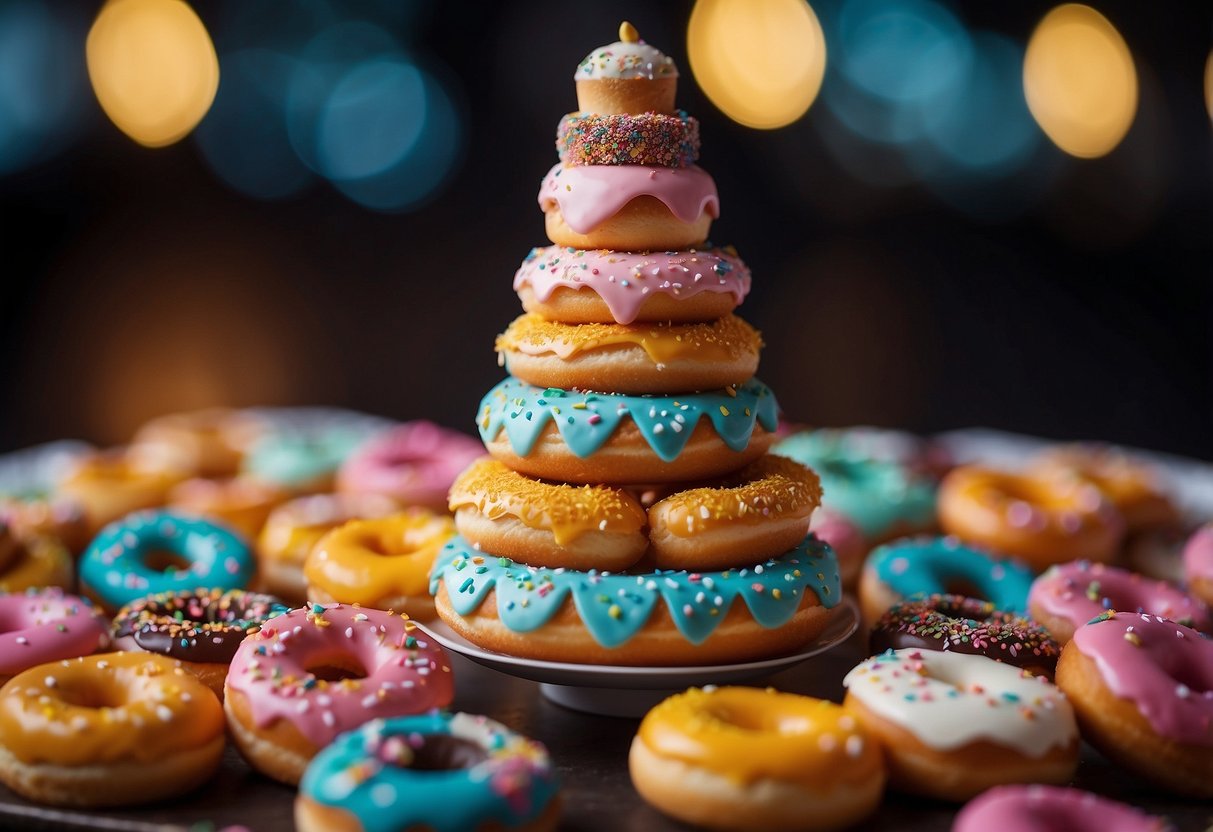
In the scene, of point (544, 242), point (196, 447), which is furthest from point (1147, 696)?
point (544, 242)

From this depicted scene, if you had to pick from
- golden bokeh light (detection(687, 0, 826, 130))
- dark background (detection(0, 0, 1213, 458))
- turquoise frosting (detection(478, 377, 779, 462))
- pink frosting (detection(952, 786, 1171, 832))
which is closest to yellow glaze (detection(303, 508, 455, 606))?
turquoise frosting (detection(478, 377, 779, 462))

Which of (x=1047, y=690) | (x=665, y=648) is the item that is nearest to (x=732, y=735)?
(x=665, y=648)

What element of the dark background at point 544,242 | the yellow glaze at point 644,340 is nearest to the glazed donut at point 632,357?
the yellow glaze at point 644,340

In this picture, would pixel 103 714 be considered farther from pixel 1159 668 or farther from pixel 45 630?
pixel 1159 668

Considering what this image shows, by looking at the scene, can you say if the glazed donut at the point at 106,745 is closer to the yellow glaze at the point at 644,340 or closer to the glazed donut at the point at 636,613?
the glazed donut at the point at 636,613

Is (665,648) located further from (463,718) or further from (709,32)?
(709,32)
